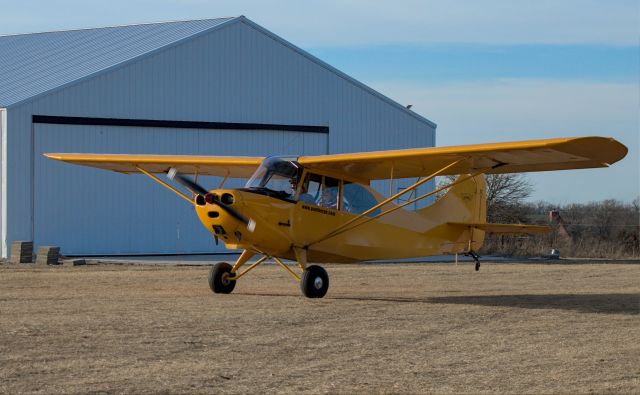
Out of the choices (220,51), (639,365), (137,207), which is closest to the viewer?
(639,365)

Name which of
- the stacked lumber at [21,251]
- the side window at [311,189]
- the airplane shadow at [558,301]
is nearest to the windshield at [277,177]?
the side window at [311,189]

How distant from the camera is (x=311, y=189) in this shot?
54.5 ft

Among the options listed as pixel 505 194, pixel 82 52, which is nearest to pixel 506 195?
pixel 505 194

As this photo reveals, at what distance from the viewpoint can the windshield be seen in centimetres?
1602

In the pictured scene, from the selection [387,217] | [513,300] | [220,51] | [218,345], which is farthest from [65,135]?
[218,345]

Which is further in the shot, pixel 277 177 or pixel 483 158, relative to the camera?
pixel 277 177

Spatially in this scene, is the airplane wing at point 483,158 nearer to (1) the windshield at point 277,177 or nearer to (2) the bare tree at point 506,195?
(1) the windshield at point 277,177

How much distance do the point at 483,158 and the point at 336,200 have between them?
270cm

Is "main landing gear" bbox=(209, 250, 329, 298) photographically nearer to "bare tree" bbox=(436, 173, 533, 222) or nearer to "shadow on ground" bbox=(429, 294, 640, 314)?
"shadow on ground" bbox=(429, 294, 640, 314)

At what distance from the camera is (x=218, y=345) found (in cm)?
1073

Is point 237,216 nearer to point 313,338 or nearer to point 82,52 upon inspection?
point 313,338

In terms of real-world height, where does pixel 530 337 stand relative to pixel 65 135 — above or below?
below

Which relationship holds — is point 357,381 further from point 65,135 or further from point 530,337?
point 65,135

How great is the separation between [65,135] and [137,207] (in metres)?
2.94
